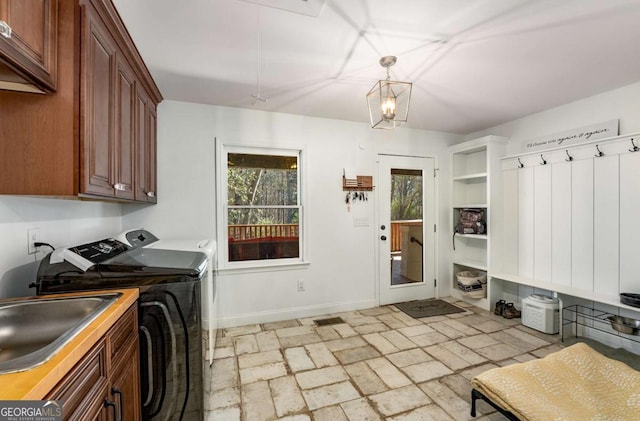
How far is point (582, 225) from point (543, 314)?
1021 millimetres

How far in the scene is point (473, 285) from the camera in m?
3.73

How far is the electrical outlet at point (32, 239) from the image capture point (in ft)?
5.24

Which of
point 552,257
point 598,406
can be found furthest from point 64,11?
point 552,257

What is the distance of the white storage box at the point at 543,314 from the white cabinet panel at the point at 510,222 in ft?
1.82

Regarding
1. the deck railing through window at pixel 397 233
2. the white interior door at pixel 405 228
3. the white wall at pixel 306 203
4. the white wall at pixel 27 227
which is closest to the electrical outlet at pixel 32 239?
the white wall at pixel 27 227

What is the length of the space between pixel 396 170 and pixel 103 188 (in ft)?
10.9

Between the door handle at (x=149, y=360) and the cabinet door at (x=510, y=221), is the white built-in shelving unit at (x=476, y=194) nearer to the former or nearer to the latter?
the cabinet door at (x=510, y=221)

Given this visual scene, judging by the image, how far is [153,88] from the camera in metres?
2.53

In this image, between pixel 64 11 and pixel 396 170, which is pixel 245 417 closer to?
pixel 64 11

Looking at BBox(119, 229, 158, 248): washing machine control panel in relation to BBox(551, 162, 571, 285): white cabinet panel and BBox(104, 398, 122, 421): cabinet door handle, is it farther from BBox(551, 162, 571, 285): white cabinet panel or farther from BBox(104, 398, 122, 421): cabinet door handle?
BBox(551, 162, 571, 285): white cabinet panel

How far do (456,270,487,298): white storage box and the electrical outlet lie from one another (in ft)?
14.1

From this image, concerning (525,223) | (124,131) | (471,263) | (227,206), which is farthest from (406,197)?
(124,131)

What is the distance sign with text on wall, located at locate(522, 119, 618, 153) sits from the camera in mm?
2771

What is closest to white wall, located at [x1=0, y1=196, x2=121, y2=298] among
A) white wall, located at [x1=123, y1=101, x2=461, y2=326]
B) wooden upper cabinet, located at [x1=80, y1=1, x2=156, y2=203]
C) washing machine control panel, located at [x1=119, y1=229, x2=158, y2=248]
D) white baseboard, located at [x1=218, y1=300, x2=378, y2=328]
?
washing machine control panel, located at [x1=119, y1=229, x2=158, y2=248]
